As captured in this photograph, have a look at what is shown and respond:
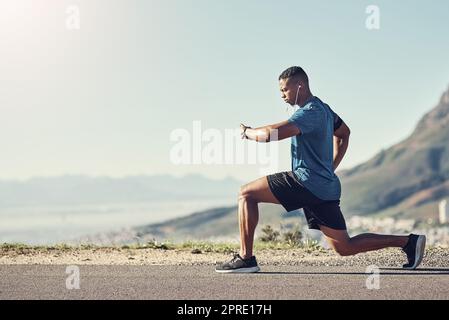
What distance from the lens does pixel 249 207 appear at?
25.1ft

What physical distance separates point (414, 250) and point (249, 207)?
1795 millimetres

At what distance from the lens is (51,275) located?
24.6 ft

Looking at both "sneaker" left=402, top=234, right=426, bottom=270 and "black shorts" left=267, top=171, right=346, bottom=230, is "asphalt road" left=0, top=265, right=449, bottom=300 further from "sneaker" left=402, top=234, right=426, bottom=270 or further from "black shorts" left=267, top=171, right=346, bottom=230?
"black shorts" left=267, top=171, right=346, bottom=230

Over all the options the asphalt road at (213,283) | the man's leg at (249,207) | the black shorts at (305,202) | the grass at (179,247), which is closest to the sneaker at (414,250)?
the asphalt road at (213,283)

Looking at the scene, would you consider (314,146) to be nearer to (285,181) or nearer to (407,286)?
(285,181)

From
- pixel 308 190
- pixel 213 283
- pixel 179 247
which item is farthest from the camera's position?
pixel 179 247

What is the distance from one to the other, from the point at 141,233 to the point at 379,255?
371 cm

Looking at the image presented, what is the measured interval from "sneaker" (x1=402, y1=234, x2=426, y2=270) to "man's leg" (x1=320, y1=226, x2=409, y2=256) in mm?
171

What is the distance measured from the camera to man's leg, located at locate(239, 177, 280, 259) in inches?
300

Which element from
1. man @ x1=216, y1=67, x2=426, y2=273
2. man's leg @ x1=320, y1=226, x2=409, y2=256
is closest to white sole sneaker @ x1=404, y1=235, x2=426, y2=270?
man @ x1=216, y1=67, x2=426, y2=273

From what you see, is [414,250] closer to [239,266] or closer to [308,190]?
[308,190]

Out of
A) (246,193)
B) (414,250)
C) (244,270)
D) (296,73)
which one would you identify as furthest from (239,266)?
(296,73)

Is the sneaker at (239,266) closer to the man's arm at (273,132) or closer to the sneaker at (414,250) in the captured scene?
the man's arm at (273,132)
